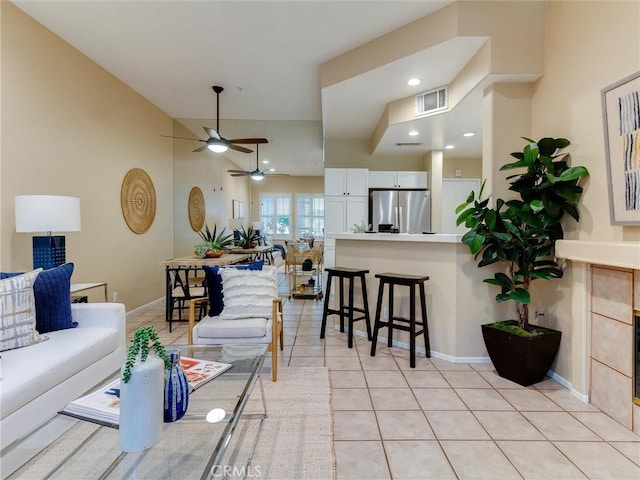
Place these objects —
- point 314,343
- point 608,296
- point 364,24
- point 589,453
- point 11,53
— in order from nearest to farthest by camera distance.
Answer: point 589,453 < point 608,296 < point 11,53 < point 364,24 < point 314,343

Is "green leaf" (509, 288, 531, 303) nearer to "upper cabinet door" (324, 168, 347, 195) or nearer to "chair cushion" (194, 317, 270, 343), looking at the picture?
"chair cushion" (194, 317, 270, 343)

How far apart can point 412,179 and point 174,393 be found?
18.4 ft

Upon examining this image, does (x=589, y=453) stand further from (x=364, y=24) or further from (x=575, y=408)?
(x=364, y=24)

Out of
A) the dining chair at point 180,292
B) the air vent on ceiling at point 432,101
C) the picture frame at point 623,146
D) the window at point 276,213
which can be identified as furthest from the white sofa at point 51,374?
the window at point 276,213

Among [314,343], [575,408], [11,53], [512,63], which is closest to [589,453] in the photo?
[575,408]

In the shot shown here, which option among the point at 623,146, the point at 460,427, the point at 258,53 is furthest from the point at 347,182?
the point at 460,427

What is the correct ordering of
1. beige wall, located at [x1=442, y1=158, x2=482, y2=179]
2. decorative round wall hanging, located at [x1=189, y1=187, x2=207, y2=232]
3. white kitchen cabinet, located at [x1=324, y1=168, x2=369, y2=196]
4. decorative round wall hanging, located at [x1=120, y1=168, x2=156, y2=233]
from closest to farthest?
decorative round wall hanging, located at [x1=120, y1=168, x2=156, y2=233] → white kitchen cabinet, located at [x1=324, y1=168, x2=369, y2=196] → beige wall, located at [x1=442, y1=158, x2=482, y2=179] → decorative round wall hanging, located at [x1=189, y1=187, x2=207, y2=232]

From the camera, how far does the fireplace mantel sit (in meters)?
1.82

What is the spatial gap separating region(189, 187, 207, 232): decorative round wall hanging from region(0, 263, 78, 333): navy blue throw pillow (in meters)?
4.23

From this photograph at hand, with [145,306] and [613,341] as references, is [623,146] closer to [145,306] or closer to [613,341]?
[613,341]

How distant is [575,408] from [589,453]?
527mm

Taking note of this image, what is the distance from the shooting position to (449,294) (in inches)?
120

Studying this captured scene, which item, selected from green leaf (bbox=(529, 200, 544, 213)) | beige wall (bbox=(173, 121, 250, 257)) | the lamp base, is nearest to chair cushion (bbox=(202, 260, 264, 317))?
the lamp base

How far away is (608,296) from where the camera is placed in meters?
2.16
